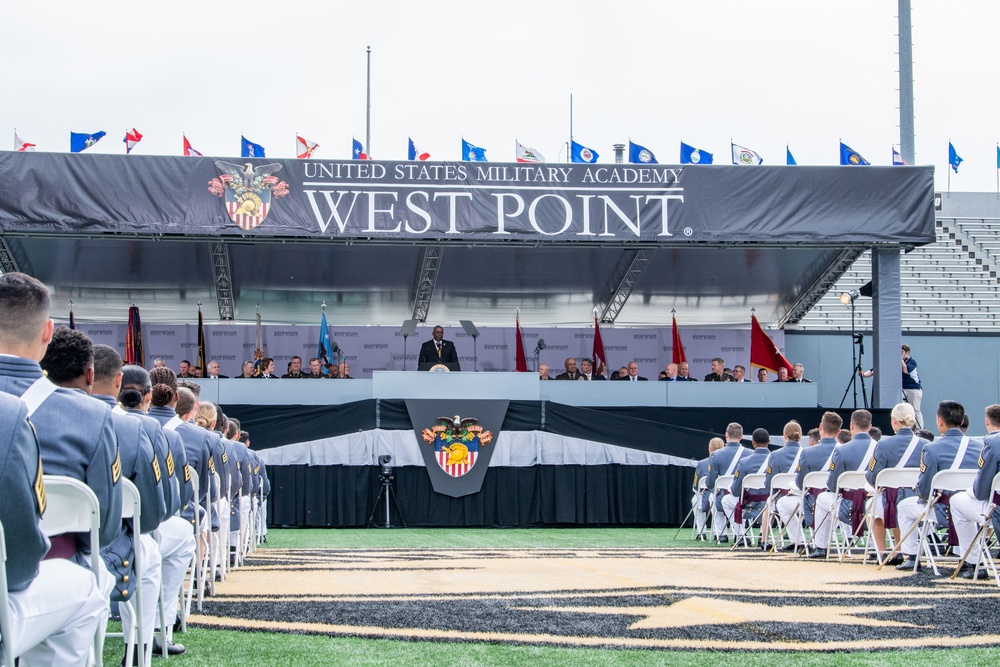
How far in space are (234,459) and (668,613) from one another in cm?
492

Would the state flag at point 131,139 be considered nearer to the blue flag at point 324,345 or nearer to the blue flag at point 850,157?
the blue flag at point 324,345

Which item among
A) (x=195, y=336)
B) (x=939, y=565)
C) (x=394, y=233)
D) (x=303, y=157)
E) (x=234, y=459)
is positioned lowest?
(x=939, y=565)

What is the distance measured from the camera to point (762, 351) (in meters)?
21.1

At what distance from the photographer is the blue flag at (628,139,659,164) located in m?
19.7

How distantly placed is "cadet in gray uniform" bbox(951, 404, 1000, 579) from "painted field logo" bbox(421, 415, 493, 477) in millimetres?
8414

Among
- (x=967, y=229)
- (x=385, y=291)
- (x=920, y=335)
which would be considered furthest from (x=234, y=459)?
(x=967, y=229)

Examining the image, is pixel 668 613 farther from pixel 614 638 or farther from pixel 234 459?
pixel 234 459

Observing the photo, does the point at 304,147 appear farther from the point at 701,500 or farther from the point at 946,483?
A: the point at 946,483

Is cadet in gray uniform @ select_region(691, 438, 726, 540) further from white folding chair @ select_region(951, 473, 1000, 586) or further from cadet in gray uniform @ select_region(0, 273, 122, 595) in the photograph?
cadet in gray uniform @ select_region(0, 273, 122, 595)

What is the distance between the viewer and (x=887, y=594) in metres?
7.36

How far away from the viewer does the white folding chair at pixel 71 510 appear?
3.28 metres

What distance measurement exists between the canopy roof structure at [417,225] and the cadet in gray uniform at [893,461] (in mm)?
8221

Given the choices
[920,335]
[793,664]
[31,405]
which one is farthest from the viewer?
[920,335]

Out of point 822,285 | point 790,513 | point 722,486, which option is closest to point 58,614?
point 790,513
